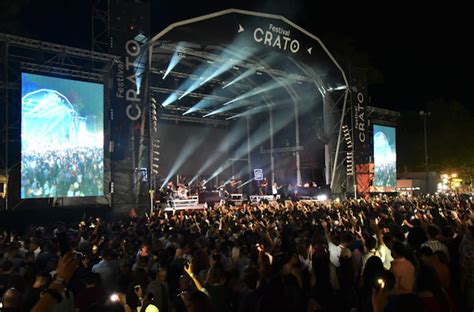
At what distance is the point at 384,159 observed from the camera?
27.0m

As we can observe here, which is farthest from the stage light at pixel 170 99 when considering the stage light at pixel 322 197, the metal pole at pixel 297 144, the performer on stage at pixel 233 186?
the stage light at pixel 322 197

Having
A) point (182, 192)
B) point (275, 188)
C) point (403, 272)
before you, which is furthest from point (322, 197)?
point (403, 272)

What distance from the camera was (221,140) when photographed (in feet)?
96.6

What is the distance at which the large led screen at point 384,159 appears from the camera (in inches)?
1046

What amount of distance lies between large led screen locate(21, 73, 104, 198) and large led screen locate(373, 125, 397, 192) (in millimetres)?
16929

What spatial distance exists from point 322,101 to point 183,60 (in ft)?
24.6

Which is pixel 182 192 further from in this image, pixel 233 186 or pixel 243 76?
pixel 243 76

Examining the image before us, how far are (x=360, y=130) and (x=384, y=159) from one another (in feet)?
18.0

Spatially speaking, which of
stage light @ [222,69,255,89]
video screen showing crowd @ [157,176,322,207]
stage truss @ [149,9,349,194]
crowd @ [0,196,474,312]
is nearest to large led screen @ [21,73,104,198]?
stage truss @ [149,9,349,194]

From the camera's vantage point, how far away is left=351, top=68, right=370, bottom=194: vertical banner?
2225 centimetres

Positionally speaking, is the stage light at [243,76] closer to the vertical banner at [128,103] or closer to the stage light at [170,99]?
the stage light at [170,99]

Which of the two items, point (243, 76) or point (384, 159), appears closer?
point (243, 76)

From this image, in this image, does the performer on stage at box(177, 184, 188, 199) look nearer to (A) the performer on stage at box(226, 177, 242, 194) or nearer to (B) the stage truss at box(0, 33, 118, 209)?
(A) the performer on stage at box(226, 177, 242, 194)

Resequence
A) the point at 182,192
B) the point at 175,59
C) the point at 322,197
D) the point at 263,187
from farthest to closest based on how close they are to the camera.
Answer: the point at 263,187
the point at 182,192
the point at 322,197
the point at 175,59
